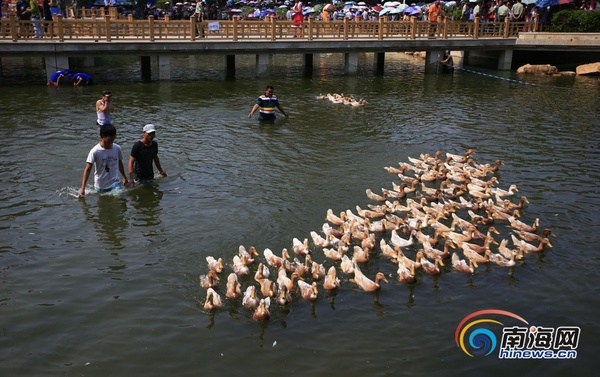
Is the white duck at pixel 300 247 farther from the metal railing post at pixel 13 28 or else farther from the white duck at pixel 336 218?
the metal railing post at pixel 13 28

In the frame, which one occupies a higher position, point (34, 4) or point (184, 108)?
point (34, 4)

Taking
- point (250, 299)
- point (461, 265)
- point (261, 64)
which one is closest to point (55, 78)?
point (261, 64)

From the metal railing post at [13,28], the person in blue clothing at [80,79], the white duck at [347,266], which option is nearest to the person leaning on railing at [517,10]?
the person in blue clothing at [80,79]

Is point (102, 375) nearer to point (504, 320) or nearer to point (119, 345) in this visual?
point (119, 345)

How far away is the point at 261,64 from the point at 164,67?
5156mm

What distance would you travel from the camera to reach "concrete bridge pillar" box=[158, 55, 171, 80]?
2989 cm

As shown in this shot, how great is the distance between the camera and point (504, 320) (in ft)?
29.1

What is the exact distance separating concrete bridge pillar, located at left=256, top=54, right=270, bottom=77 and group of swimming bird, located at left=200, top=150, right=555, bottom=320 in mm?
18695

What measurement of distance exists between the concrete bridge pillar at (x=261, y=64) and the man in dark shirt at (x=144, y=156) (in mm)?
19044

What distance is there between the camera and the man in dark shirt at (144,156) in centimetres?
1263

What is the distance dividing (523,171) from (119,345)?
1174 centimetres

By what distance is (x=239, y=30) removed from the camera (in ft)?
102

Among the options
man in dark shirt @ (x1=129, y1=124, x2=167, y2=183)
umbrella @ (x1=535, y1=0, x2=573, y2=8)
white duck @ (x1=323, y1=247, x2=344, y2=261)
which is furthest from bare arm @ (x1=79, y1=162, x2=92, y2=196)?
umbrella @ (x1=535, y1=0, x2=573, y2=8)

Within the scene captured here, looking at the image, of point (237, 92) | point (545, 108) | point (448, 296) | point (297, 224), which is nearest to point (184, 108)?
point (237, 92)
